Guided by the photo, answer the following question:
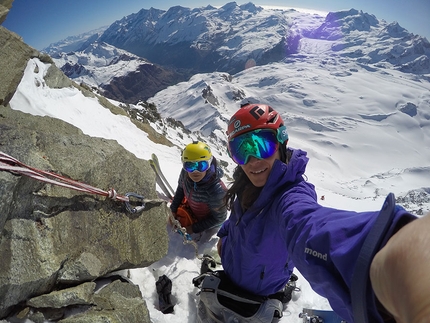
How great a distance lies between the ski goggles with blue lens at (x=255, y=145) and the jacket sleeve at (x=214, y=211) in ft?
8.59

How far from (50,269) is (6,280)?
1.25 feet

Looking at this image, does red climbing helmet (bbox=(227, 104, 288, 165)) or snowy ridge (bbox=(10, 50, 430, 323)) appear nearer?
red climbing helmet (bbox=(227, 104, 288, 165))

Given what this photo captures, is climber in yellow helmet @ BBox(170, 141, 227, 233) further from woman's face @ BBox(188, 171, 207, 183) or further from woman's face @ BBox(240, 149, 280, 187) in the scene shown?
woman's face @ BBox(240, 149, 280, 187)

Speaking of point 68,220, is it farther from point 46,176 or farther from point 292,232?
point 292,232

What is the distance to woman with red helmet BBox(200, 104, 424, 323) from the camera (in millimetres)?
1097

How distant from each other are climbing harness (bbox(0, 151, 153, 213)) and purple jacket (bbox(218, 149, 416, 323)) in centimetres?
145

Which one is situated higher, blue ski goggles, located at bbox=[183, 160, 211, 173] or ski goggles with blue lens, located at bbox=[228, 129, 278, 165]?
ski goggles with blue lens, located at bbox=[228, 129, 278, 165]

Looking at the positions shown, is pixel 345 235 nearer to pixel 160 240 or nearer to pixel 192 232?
pixel 160 240

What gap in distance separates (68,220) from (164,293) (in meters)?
1.88

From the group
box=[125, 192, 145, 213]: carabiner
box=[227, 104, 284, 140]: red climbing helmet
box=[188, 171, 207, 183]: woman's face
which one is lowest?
box=[188, 171, 207, 183]: woman's face

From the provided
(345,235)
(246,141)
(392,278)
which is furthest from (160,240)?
(392,278)

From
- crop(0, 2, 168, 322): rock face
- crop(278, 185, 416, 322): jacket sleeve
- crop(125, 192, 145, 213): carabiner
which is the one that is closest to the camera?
crop(278, 185, 416, 322): jacket sleeve

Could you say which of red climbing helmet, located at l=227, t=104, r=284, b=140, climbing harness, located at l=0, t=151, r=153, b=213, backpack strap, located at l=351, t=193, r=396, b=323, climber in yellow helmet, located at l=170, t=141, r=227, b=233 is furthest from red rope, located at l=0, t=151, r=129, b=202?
backpack strap, located at l=351, t=193, r=396, b=323

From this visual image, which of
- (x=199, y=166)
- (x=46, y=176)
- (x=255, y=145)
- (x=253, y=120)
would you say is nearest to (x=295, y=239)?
(x=255, y=145)
